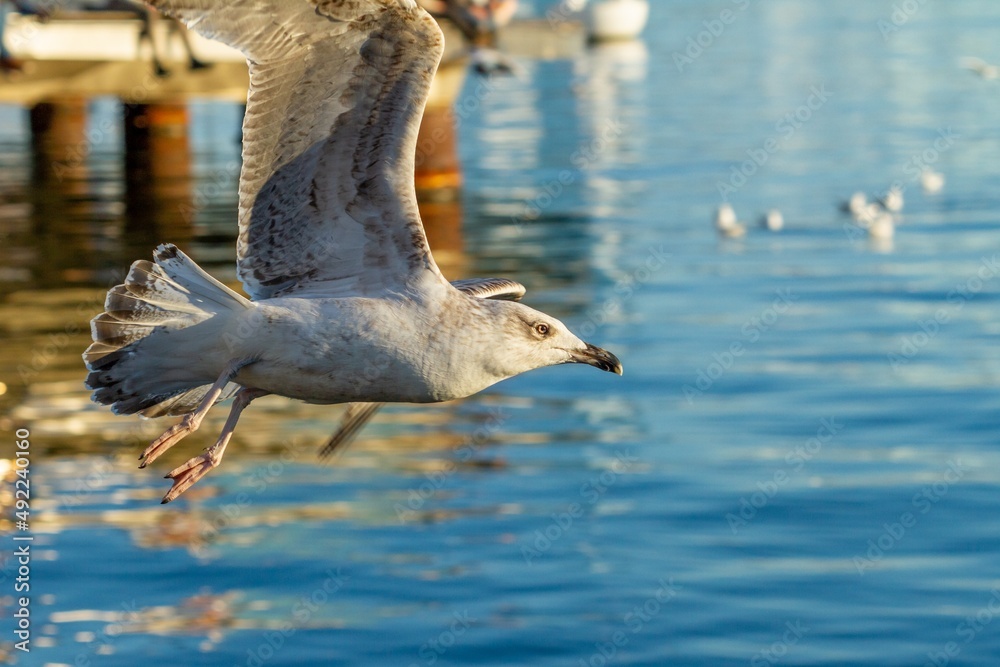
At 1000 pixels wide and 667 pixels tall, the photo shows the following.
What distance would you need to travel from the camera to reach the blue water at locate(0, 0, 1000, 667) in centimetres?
1659

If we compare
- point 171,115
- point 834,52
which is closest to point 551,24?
point 834,52

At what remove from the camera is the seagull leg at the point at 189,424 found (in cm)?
794

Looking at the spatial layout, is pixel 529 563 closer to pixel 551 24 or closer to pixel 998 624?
pixel 998 624

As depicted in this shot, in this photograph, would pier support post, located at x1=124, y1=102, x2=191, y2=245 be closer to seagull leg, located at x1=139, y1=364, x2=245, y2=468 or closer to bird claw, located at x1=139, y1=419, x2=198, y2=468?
seagull leg, located at x1=139, y1=364, x2=245, y2=468

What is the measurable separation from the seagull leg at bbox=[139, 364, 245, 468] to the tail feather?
25 cm
